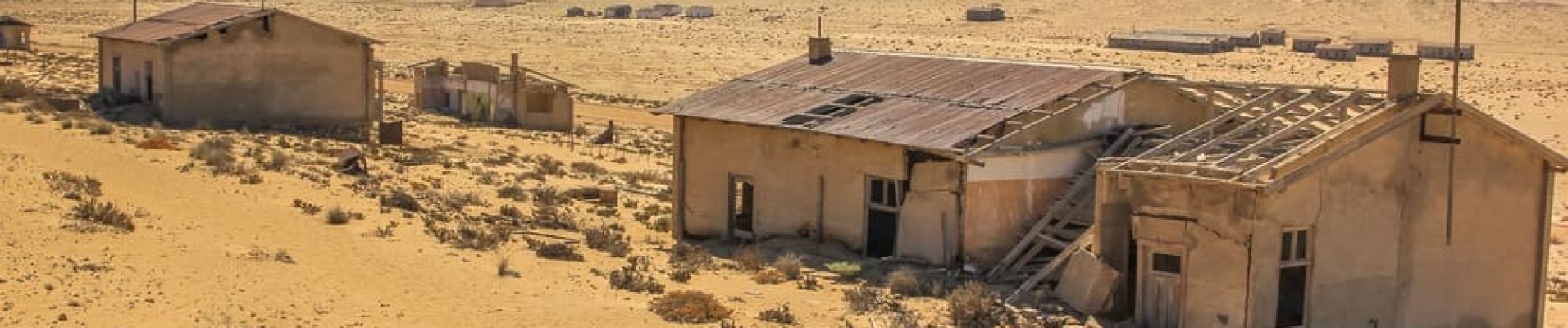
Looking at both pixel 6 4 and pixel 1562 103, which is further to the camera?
pixel 6 4

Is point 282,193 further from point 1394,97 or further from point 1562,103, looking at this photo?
point 1562,103

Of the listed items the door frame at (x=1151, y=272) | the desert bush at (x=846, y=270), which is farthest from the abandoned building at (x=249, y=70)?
the door frame at (x=1151, y=272)

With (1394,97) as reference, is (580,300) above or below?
below

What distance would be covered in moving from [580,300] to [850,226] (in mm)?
4399

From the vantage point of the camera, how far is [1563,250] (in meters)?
29.0

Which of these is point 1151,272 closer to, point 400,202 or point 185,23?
point 400,202

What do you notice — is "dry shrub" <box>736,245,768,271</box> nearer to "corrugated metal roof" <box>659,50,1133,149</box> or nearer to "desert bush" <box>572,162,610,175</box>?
"corrugated metal roof" <box>659,50,1133,149</box>

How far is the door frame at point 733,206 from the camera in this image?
2523 cm

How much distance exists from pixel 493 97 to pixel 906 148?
23628 mm

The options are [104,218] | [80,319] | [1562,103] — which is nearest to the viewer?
[80,319]

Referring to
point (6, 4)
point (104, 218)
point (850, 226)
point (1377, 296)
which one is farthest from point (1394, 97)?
point (6, 4)

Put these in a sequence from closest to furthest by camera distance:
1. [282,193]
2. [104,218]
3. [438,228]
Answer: [104,218] < [438,228] < [282,193]

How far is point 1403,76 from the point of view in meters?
20.2

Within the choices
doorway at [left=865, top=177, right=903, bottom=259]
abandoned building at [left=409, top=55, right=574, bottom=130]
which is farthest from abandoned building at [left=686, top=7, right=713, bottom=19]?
doorway at [left=865, top=177, right=903, bottom=259]
